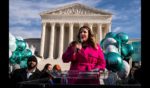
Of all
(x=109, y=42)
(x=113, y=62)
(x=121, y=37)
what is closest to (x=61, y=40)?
(x=121, y=37)

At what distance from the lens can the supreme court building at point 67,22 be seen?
58688mm

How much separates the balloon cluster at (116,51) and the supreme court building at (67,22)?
146 feet

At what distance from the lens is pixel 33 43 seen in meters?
60.6

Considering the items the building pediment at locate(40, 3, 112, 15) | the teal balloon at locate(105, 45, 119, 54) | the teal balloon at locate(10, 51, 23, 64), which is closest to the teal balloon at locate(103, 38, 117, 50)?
the teal balloon at locate(105, 45, 119, 54)

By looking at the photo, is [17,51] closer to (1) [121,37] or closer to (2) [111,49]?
(2) [111,49]

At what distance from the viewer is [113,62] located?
10383mm

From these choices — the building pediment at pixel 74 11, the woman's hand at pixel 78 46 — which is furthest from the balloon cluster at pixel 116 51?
the building pediment at pixel 74 11

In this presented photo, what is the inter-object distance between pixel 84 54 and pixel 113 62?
7079 millimetres

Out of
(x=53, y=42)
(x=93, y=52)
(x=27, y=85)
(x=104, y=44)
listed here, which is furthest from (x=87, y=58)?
(x=53, y=42)

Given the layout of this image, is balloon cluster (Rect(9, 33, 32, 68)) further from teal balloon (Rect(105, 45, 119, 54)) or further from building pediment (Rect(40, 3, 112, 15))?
building pediment (Rect(40, 3, 112, 15))

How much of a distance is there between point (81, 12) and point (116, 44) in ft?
155

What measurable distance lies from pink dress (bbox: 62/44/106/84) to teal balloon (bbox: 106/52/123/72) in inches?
260
